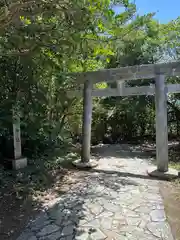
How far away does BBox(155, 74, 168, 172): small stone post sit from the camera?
5.03 m

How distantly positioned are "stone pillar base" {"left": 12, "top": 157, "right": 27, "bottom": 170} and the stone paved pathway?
1.15 metres

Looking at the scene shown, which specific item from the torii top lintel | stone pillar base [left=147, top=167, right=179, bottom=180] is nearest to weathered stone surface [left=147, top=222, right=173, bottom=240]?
stone pillar base [left=147, top=167, right=179, bottom=180]

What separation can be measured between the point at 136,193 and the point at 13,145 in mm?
2720

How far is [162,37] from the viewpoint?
822 cm

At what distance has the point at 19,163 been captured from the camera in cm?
484

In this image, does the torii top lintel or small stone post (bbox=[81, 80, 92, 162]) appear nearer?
the torii top lintel

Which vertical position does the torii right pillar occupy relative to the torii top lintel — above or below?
below

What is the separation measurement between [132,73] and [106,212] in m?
3.11

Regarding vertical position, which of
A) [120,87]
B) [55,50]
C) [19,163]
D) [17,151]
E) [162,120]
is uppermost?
[55,50]

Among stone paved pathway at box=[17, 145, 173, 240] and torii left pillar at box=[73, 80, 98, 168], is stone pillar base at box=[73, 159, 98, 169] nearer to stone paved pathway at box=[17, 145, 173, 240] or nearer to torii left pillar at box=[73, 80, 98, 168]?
torii left pillar at box=[73, 80, 98, 168]

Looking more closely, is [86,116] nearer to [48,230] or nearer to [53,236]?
[48,230]

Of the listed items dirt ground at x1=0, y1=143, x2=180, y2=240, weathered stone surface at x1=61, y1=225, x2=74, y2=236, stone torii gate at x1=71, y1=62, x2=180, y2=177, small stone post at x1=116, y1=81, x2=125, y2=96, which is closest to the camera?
weathered stone surface at x1=61, y1=225, x2=74, y2=236

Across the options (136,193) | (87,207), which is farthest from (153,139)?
(87,207)

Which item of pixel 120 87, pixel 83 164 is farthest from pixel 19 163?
pixel 120 87
